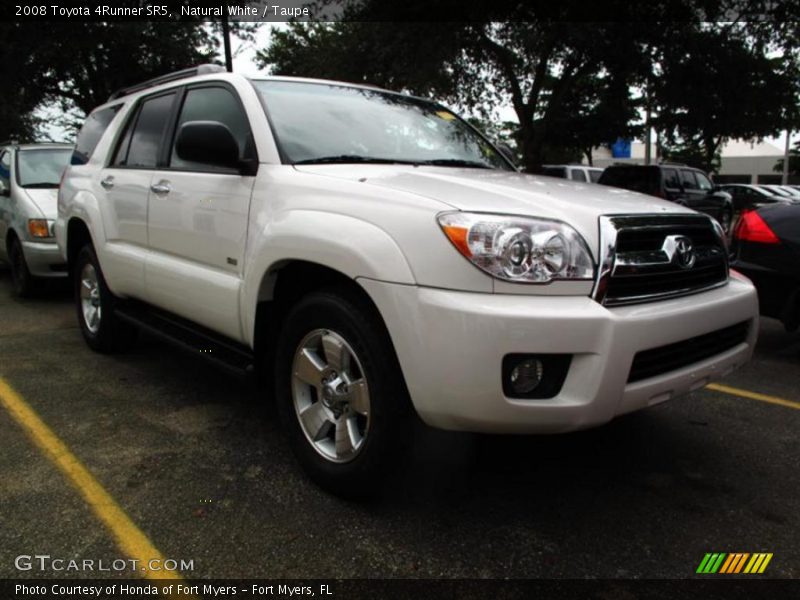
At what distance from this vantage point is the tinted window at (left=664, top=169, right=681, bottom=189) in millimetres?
14134

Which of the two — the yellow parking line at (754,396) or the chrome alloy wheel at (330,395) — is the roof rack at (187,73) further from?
the yellow parking line at (754,396)

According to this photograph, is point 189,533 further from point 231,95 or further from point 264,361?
point 231,95

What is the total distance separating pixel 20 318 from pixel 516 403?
17.9 feet

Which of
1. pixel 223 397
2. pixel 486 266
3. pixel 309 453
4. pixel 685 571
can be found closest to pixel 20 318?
pixel 223 397

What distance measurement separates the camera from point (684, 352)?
2.51 meters

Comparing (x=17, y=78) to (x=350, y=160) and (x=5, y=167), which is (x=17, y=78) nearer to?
(x=5, y=167)

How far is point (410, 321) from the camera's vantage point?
7.29 feet

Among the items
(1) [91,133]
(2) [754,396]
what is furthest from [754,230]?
(1) [91,133]

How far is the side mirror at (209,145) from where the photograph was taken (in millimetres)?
2947

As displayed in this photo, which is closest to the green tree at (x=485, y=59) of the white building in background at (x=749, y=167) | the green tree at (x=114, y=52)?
the green tree at (x=114, y=52)

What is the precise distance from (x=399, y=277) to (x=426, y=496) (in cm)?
101

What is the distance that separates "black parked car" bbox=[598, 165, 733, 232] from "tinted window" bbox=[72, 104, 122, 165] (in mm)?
10881

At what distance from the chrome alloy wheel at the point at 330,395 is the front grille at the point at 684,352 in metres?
0.98

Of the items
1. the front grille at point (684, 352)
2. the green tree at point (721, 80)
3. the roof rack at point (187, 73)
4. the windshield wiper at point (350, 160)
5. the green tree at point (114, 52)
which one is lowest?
the front grille at point (684, 352)
